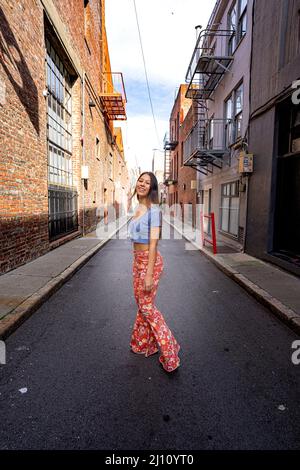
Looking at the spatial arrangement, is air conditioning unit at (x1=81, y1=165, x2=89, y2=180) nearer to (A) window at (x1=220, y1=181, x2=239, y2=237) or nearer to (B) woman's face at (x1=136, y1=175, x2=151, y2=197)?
(A) window at (x1=220, y1=181, x2=239, y2=237)

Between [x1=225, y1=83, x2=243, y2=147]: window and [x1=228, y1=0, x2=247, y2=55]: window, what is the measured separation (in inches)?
65.9

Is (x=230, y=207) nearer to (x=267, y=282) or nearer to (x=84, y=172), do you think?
(x=267, y=282)

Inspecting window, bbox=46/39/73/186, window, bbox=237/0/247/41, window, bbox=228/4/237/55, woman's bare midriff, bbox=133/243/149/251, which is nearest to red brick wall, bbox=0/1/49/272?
window, bbox=46/39/73/186

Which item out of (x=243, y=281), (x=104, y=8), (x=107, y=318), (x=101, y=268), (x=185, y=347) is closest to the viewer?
(x=185, y=347)

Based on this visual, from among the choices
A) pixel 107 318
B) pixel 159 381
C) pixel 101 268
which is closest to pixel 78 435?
pixel 159 381

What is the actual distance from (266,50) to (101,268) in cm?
703

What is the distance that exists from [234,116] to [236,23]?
3.22 m

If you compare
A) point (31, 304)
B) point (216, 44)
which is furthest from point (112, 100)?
point (31, 304)

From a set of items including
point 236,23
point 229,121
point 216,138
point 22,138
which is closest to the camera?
point 22,138

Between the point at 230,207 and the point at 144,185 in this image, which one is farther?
the point at 230,207

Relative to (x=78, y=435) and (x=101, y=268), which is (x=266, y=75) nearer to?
(x=101, y=268)

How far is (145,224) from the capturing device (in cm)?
260

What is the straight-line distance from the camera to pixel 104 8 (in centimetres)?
1628

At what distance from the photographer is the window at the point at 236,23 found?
9570 mm
